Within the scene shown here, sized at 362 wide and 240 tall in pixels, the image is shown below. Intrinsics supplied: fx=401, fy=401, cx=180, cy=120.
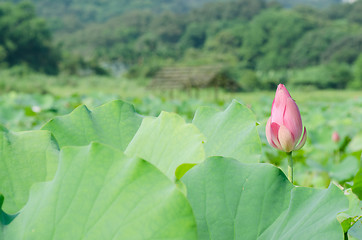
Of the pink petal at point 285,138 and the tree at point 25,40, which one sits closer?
the pink petal at point 285,138

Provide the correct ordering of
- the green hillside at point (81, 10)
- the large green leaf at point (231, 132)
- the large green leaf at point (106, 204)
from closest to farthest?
the large green leaf at point (106, 204)
the large green leaf at point (231, 132)
the green hillside at point (81, 10)

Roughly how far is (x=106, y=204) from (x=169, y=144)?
78mm

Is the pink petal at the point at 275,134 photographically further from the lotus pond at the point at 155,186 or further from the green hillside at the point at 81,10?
the green hillside at the point at 81,10

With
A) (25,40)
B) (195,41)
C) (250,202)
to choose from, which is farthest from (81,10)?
→ (250,202)

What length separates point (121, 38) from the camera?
36500 mm

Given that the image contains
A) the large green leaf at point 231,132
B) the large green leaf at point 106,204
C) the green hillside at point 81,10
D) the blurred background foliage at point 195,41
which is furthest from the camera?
the green hillside at point 81,10

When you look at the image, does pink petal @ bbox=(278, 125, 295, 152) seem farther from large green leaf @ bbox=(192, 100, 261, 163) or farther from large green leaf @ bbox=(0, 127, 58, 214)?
large green leaf @ bbox=(0, 127, 58, 214)

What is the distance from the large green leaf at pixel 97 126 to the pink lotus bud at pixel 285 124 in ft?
0.42

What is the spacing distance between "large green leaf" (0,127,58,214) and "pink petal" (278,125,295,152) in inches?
7.9

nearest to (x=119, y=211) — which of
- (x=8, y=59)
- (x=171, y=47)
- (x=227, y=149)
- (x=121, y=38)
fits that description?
(x=227, y=149)

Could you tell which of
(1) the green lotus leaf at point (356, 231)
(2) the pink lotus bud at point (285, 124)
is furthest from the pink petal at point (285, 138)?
(1) the green lotus leaf at point (356, 231)

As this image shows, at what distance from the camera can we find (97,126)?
33 cm

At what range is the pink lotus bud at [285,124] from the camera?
35 centimetres

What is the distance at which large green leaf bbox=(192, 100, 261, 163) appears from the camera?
11.9 inches
